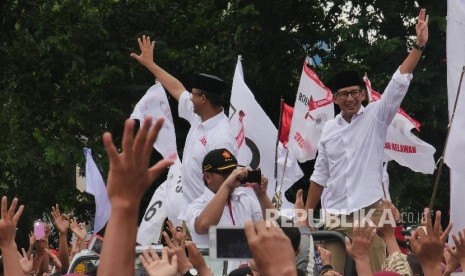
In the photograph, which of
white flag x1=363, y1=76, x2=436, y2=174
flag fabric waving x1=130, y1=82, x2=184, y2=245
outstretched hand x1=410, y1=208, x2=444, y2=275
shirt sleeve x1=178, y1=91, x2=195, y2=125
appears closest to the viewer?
outstretched hand x1=410, y1=208, x2=444, y2=275

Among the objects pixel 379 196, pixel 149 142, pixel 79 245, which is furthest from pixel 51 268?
pixel 149 142

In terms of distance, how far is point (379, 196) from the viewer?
9258 millimetres

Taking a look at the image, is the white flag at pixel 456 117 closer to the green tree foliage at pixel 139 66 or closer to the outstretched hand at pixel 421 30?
the outstretched hand at pixel 421 30

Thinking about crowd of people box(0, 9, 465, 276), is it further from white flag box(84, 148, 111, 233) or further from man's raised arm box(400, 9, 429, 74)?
white flag box(84, 148, 111, 233)

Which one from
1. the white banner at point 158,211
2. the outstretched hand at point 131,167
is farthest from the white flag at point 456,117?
the outstretched hand at point 131,167

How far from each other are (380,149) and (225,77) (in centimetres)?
1472

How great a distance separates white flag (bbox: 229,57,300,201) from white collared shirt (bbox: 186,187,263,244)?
4.85 metres

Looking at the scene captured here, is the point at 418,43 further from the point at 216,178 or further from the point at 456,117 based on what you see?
the point at 216,178

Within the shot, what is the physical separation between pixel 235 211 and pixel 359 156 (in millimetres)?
1478

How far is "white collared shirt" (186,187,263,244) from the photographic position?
8.15m

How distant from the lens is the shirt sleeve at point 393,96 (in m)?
Result: 8.84

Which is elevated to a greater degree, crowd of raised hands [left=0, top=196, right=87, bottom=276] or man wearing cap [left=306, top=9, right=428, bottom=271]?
man wearing cap [left=306, top=9, right=428, bottom=271]

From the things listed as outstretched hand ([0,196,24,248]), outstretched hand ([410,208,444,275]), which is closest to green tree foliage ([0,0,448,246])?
outstretched hand ([0,196,24,248])

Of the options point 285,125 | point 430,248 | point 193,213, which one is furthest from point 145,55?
point 285,125
